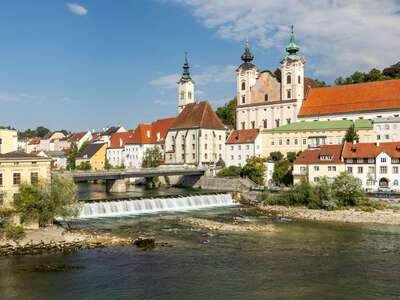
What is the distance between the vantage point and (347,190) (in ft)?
148

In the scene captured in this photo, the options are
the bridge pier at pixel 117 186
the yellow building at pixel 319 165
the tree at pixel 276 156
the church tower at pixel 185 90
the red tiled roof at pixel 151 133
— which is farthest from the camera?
the church tower at pixel 185 90

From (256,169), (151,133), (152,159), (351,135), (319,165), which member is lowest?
(256,169)

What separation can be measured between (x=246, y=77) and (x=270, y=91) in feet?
20.8

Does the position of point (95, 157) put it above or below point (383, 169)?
above

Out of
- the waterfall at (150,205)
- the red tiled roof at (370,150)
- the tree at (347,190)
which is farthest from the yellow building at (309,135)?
the tree at (347,190)

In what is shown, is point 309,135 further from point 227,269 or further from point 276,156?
point 227,269

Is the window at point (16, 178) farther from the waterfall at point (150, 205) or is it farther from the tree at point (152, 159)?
the tree at point (152, 159)

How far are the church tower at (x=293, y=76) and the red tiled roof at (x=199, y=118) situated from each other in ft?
A: 43.3

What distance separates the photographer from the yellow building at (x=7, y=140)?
47.0 meters

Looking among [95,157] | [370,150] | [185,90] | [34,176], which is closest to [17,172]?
[34,176]

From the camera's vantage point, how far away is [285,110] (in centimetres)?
7919

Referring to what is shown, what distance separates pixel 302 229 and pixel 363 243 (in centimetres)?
599

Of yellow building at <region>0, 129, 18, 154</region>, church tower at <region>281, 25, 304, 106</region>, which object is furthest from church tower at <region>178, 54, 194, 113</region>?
yellow building at <region>0, 129, 18, 154</region>

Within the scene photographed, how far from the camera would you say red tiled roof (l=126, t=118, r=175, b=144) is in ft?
298
